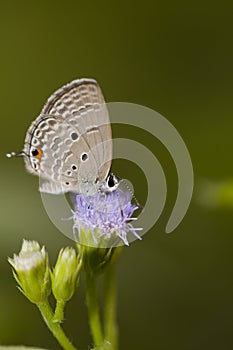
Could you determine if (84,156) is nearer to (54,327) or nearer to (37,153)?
(37,153)

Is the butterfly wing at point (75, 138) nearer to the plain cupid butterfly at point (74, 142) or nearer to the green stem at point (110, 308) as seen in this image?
the plain cupid butterfly at point (74, 142)

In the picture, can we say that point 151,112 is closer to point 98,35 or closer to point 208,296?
point 98,35

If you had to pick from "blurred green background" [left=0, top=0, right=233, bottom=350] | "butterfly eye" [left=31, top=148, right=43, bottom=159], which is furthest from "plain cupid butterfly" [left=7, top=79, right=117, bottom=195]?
"blurred green background" [left=0, top=0, right=233, bottom=350]

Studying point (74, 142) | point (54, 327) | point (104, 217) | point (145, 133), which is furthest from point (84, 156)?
point (145, 133)

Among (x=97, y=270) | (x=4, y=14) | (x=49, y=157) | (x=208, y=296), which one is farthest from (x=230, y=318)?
(x=4, y=14)

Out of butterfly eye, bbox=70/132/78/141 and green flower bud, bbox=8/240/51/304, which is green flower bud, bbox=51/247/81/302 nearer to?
green flower bud, bbox=8/240/51/304

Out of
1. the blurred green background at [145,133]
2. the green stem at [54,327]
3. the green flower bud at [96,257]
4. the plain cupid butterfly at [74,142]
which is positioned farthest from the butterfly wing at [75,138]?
the blurred green background at [145,133]
